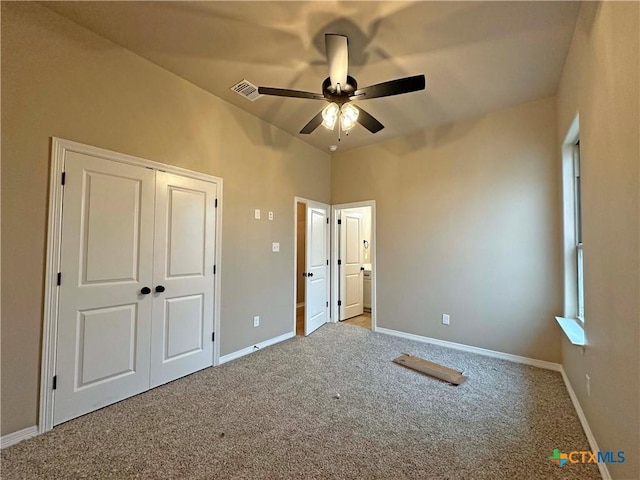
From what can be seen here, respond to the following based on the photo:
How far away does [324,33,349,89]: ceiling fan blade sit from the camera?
1.89 meters

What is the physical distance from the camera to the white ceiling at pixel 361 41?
77.4 inches

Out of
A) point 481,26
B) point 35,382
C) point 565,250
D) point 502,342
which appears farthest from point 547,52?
point 35,382

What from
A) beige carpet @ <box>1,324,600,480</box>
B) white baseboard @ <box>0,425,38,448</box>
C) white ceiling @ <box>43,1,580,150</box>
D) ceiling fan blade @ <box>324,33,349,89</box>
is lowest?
beige carpet @ <box>1,324,600,480</box>

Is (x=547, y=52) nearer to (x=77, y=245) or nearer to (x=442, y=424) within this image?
(x=442, y=424)

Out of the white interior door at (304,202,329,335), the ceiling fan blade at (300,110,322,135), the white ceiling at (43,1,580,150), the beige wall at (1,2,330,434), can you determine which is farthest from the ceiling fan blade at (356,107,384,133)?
the white interior door at (304,202,329,335)

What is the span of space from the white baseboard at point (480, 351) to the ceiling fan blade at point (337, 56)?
3.38 meters

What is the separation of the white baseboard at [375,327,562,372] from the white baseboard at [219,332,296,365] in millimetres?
1421

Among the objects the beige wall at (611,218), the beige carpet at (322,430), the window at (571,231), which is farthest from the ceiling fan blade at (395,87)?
the beige carpet at (322,430)

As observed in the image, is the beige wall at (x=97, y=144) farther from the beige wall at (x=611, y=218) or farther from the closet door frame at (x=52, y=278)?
the beige wall at (x=611, y=218)

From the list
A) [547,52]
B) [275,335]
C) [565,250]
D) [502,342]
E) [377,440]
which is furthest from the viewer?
[275,335]

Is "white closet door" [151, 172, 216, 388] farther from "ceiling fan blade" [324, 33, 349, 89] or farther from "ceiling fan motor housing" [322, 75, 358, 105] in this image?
"ceiling fan blade" [324, 33, 349, 89]

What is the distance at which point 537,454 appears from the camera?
5.84 feet

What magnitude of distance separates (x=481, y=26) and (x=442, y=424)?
3.00 m

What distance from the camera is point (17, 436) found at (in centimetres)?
186
